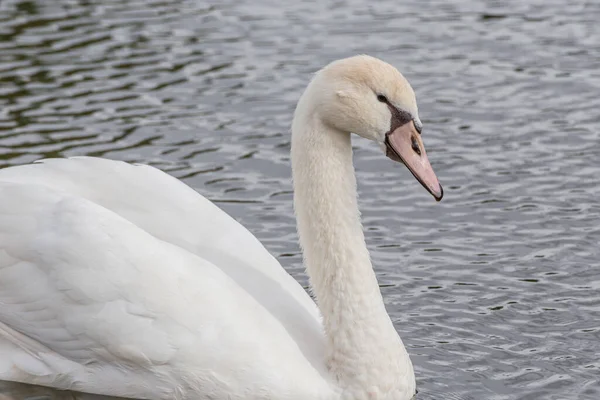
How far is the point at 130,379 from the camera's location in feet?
24.0

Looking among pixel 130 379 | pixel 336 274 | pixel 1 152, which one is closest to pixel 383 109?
pixel 336 274

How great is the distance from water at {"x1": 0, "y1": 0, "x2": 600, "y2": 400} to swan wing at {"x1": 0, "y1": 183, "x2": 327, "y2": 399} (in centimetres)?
109

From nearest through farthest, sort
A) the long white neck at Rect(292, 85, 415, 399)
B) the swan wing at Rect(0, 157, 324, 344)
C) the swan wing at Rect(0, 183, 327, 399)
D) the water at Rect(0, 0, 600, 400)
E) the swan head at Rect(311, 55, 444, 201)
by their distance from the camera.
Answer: the swan wing at Rect(0, 183, 327, 399), the swan head at Rect(311, 55, 444, 201), the long white neck at Rect(292, 85, 415, 399), the swan wing at Rect(0, 157, 324, 344), the water at Rect(0, 0, 600, 400)

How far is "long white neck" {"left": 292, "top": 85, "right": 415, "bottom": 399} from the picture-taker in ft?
24.1

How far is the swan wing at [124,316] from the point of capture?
7125 mm

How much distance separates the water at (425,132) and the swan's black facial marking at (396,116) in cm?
150

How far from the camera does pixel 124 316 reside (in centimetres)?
717

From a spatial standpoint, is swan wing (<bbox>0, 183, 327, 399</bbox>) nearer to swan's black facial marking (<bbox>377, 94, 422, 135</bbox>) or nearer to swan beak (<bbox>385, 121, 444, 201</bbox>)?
swan beak (<bbox>385, 121, 444, 201</bbox>)

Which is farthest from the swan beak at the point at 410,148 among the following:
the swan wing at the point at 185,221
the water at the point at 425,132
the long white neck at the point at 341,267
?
the water at the point at 425,132

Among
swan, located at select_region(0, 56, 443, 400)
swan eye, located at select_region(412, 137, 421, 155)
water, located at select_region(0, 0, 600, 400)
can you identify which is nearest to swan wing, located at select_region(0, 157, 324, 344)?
swan, located at select_region(0, 56, 443, 400)

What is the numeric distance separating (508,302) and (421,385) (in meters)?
1.21

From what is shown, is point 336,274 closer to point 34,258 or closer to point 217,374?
point 217,374

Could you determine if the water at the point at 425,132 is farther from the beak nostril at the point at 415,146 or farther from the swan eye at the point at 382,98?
the swan eye at the point at 382,98

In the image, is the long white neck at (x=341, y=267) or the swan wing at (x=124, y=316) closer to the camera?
the swan wing at (x=124, y=316)
